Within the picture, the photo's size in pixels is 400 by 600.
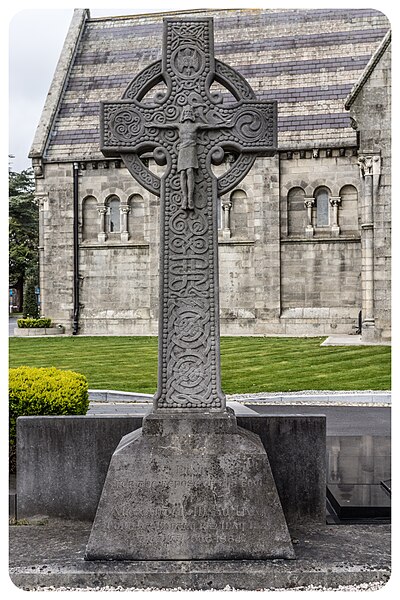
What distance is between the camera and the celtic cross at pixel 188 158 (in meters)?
5.61

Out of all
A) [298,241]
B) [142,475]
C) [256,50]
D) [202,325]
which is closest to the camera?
[142,475]

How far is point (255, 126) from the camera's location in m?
5.89

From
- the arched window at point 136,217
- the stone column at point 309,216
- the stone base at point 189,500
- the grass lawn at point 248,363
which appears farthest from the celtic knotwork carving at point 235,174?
the arched window at point 136,217

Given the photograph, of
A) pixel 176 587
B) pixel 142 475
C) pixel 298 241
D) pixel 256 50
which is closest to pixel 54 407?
pixel 142 475

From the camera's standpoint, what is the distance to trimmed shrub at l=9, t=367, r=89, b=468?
25.3 feet

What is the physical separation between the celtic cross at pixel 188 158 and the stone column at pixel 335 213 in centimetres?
2577

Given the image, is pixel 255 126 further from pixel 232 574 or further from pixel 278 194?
pixel 278 194

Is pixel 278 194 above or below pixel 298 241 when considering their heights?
above

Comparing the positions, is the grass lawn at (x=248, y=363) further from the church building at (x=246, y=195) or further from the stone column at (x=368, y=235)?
the church building at (x=246, y=195)

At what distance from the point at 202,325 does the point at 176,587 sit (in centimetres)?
193

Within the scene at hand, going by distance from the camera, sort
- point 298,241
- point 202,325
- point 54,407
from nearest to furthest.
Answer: point 202,325
point 54,407
point 298,241

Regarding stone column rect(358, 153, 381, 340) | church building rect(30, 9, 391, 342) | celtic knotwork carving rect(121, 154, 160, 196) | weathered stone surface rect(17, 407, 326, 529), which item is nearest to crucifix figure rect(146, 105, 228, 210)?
celtic knotwork carving rect(121, 154, 160, 196)

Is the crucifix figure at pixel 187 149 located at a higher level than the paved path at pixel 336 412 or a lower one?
higher

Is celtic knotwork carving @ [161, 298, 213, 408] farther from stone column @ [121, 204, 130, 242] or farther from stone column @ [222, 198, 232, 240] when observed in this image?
stone column @ [121, 204, 130, 242]
